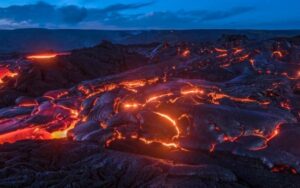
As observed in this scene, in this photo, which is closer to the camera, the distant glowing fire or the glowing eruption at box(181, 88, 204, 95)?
the distant glowing fire

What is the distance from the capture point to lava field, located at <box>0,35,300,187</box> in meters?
7.34

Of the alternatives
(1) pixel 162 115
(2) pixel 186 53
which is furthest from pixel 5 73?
(1) pixel 162 115

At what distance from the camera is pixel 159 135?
9.73 m

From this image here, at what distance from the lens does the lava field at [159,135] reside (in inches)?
289

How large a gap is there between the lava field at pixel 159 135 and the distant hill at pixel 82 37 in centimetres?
5858

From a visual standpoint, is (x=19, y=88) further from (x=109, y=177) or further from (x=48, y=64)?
(x=109, y=177)

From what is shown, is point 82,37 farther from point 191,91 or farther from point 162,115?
point 162,115

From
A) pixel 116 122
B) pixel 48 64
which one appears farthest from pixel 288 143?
pixel 48 64

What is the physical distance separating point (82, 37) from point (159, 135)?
A: 77524 mm

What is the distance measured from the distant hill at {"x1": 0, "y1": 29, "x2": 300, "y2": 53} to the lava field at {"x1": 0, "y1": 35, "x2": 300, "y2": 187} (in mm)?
58579

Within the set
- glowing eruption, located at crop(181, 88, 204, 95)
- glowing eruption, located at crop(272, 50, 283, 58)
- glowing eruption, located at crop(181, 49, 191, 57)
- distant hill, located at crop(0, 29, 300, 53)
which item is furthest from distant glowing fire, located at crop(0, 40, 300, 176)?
distant hill, located at crop(0, 29, 300, 53)

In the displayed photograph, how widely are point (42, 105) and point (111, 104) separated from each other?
123 inches

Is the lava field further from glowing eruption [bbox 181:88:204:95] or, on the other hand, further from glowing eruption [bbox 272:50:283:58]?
glowing eruption [bbox 272:50:283:58]

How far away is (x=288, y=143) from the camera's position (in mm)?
8828
